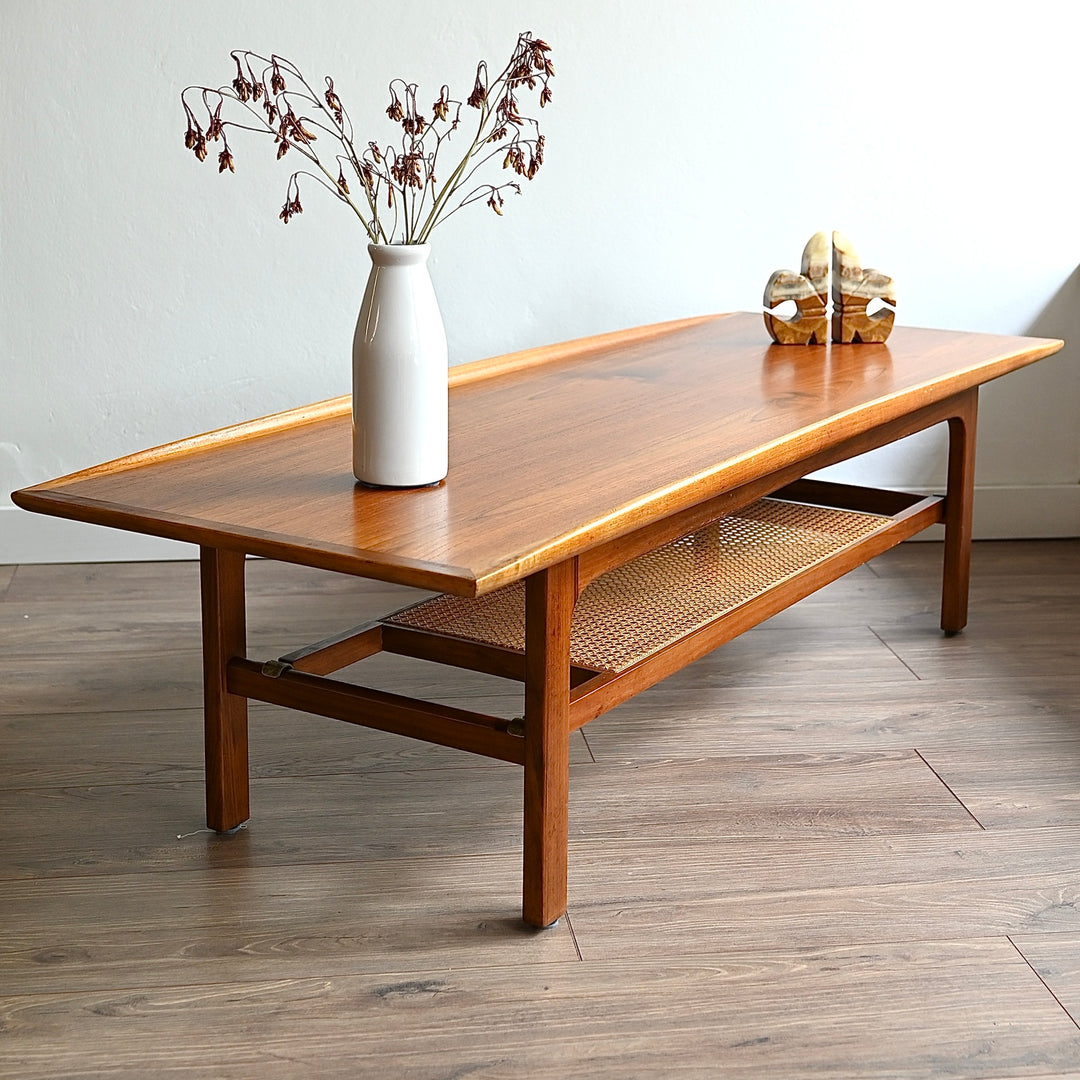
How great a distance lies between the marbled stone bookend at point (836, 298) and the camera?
259 centimetres

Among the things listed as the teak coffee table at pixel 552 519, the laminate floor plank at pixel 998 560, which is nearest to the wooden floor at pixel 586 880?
the teak coffee table at pixel 552 519

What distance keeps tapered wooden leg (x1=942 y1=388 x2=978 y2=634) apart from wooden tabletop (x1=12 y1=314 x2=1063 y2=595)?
0.15 meters

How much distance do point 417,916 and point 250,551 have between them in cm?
54

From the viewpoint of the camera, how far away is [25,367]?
3.09 m

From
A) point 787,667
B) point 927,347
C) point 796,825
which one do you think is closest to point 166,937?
point 796,825

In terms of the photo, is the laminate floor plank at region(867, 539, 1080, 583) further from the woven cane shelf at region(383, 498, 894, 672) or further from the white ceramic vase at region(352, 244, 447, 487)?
the white ceramic vase at region(352, 244, 447, 487)

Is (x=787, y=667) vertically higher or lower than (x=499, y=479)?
lower

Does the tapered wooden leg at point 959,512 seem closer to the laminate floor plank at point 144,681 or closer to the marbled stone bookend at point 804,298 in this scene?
the marbled stone bookend at point 804,298

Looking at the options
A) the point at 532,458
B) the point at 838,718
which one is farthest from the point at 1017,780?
the point at 532,458

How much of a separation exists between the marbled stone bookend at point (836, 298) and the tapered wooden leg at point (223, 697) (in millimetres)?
1245

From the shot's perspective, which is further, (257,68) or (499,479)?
(257,68)

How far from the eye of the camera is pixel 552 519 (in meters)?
1.55

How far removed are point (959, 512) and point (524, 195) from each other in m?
1.20

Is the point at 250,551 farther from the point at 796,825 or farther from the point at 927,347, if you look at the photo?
the point at 927,347
